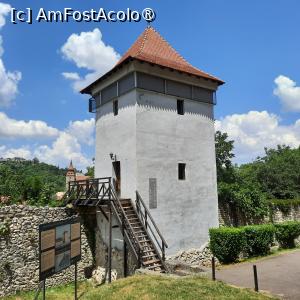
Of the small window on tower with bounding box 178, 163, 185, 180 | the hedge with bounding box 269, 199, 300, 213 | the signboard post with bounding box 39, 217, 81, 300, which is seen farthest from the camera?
the hedge with bounding box 269, 199, 300, 213

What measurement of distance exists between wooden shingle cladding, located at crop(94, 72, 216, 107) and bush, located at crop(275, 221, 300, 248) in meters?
7.54

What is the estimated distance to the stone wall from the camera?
13.2m

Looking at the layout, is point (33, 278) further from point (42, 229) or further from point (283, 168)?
point (283, 168)

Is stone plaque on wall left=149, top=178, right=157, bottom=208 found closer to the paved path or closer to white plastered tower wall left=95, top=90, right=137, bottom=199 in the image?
white plastered tower wall left=95, top=90, right=137, bottom=199

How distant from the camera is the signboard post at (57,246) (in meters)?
8.19

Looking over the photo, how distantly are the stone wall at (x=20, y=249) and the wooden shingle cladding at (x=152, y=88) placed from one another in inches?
247

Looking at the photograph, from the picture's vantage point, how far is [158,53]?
16.2 meters

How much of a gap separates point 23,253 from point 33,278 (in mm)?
1157

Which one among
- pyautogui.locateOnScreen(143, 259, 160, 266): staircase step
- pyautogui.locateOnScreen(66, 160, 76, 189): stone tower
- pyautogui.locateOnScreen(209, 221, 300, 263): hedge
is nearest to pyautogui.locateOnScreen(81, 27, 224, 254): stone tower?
pyautogui.locateOnScreen(209, 221, 300, 263): hedge

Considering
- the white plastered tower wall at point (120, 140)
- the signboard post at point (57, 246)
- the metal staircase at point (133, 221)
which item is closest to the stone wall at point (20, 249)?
the metal staircase at point (133, 221)

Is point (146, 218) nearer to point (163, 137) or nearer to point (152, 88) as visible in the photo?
point (163, 137)

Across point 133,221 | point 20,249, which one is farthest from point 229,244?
point 20,249

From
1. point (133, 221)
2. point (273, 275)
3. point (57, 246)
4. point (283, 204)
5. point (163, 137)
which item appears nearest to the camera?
point (57, 246)

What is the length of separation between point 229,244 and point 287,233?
486 cm
